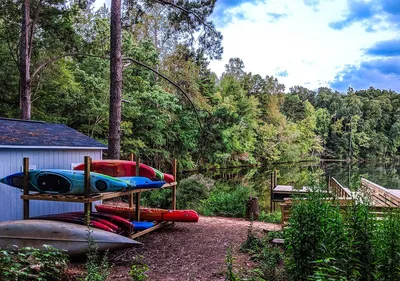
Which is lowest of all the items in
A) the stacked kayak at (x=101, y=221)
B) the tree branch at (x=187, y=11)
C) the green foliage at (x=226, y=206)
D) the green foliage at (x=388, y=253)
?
the green foliage at (x=226, y=206)

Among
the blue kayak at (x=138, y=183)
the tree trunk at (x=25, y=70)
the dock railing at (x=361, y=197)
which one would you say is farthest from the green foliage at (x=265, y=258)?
the tree trunk at (x=25, y=70)

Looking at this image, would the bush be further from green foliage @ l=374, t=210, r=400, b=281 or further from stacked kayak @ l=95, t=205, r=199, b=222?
green foliage @ l=374, t=210, r=400, b=281

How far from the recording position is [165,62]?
25.3 metres

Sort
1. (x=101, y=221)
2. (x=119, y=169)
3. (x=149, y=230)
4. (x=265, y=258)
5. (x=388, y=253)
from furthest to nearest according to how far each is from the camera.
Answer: (x=119, y=169), (x=149, y=230), (x=101, y=221), (x=265, y=258), (x=388, y=253)

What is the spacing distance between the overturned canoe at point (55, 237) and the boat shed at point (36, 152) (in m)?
1.90

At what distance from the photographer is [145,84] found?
1812 cm

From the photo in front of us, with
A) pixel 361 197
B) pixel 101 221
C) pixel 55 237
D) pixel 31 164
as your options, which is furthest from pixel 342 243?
pixel 31 164

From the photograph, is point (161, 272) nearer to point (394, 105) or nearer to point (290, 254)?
point (290, 254)

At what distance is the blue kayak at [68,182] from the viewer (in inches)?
227

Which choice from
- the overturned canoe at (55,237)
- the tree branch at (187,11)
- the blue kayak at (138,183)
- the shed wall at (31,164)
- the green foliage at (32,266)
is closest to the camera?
the green foliage at (32,266)

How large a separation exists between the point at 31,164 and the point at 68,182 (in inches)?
80.8

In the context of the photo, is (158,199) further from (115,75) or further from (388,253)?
(388,253)

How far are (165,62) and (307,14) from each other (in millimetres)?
12037

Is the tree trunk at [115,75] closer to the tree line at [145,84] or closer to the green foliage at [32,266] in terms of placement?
the tree line at [145,84]
